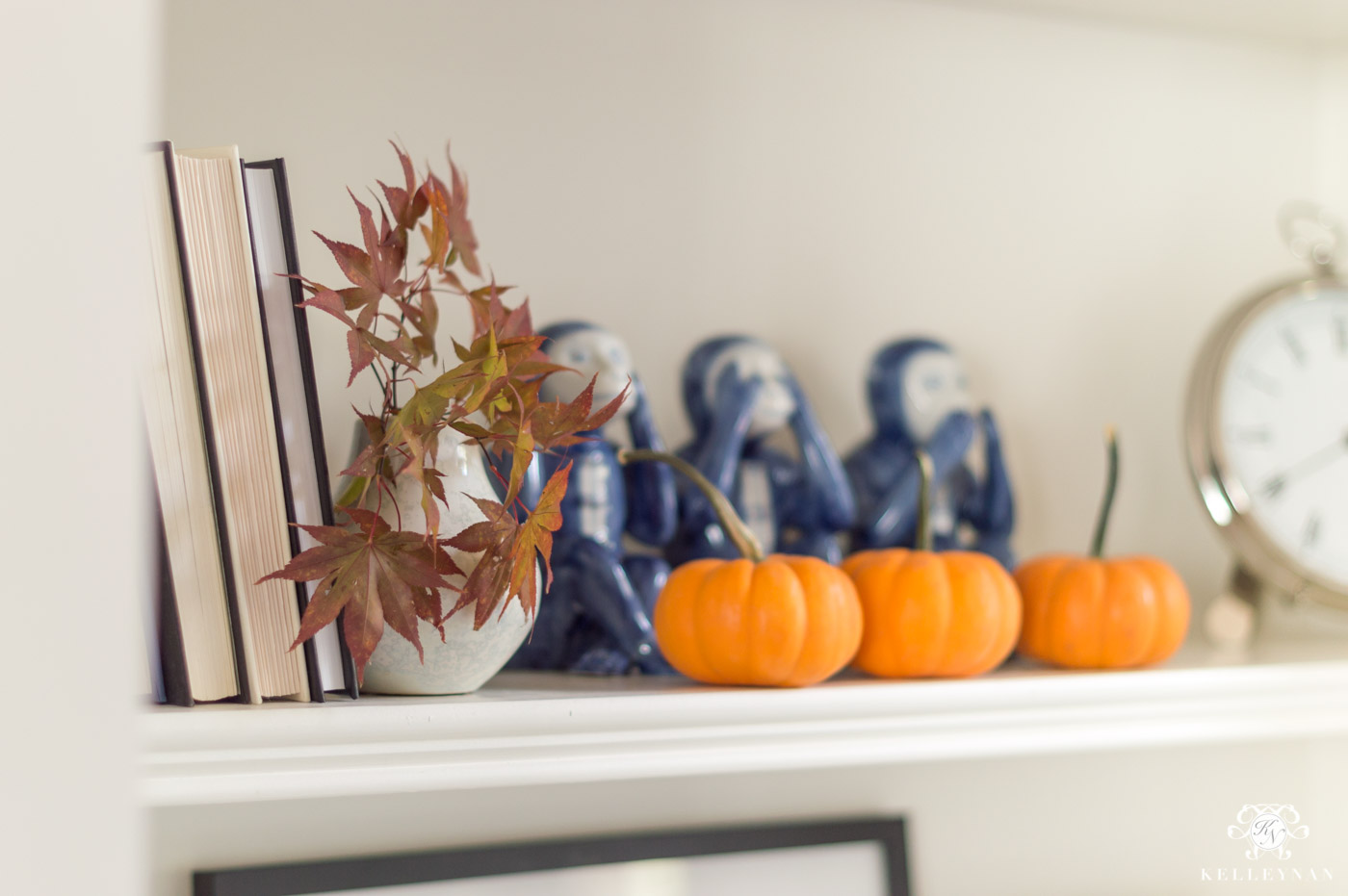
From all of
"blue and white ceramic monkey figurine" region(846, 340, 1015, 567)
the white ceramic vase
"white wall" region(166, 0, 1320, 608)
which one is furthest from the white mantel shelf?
"white wall" region(166, 0, 1320, 608)

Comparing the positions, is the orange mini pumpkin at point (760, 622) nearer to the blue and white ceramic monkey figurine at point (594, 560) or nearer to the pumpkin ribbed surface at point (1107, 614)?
the blue and white ceramic monkey figurine at point (594, 560)

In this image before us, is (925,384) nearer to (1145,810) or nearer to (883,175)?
(883,175)

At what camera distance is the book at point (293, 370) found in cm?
50

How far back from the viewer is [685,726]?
0.54 meters

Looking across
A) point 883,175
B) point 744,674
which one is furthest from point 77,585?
point 883,175

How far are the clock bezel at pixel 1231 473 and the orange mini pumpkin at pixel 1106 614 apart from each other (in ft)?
0.45

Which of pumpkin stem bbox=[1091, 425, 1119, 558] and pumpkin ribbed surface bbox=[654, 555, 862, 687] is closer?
pumpkin ribbed surface bbox=[654, 555, 862, 687]

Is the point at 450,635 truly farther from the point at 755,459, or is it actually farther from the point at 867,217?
the point at 867,217

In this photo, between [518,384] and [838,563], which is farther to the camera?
[838,563]

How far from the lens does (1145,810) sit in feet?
2.79

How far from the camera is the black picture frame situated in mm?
604

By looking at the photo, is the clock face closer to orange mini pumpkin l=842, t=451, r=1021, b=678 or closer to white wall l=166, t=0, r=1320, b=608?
white wall l=166, t=0, r=1320, b=608

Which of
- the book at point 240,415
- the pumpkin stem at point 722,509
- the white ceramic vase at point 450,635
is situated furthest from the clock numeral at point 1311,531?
the book at point 240,415

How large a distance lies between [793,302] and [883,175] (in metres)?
0.14
